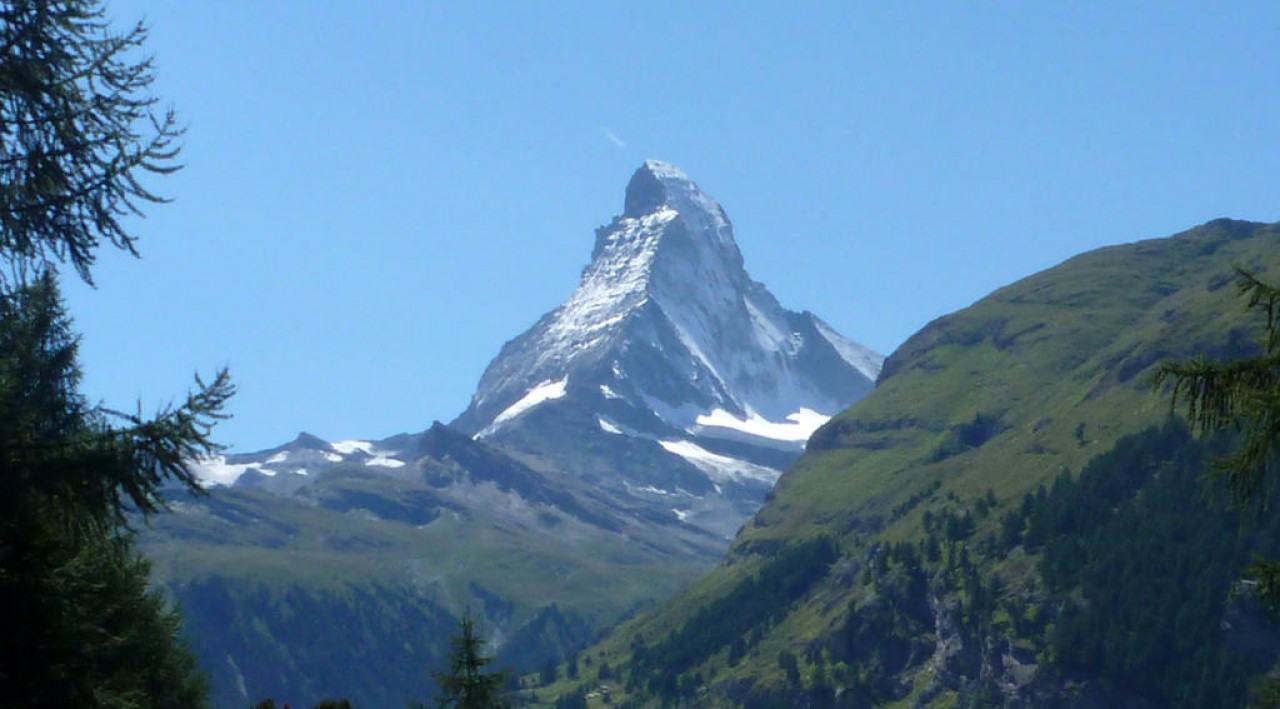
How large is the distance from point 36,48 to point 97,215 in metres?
2.53

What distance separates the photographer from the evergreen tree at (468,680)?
46031mm

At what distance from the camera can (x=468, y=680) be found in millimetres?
46438

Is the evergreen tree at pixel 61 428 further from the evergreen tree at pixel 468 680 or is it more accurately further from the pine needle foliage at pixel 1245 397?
the evergreen tree at pixel 468 680

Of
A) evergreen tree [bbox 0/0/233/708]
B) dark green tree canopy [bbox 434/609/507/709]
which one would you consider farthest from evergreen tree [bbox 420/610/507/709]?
evergreen tree [bbox 0/0/233/708]

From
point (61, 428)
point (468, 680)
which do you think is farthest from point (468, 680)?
point (61, 428)

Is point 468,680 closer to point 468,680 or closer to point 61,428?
point 468,680

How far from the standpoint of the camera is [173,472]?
2005 cm

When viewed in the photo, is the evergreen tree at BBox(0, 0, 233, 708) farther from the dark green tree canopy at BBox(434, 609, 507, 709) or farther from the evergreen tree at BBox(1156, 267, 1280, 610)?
the dark green tree canopy at BBox(434, 609, 507, 709)

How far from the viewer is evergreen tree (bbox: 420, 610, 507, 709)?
4603 centimetres

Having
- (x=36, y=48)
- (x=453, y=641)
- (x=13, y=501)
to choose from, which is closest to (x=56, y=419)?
(x=13, y=501)

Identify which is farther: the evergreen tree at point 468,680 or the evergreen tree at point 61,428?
the evergreen tree at point 468,680

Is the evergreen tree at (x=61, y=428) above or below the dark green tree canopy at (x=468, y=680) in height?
above

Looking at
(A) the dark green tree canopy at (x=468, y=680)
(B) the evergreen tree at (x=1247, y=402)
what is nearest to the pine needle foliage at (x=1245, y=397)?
(B) the evergreen tree at (x=1247, y=402)

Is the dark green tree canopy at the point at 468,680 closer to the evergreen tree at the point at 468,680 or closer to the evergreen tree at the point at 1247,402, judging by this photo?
the evergreen tree at the point at 468,680
